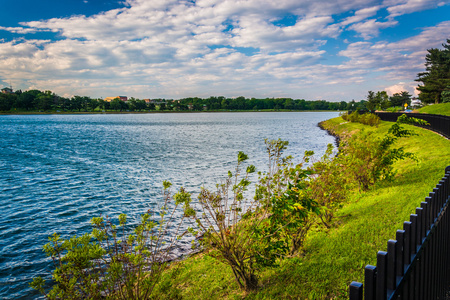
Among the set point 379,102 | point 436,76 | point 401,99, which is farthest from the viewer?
point 401,99

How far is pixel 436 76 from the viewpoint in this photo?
58656 millimetres

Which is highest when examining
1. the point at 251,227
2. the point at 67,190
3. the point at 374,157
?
the point at 374,157

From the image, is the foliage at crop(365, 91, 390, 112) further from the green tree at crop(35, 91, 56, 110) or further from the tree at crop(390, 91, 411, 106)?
the green tree at crop(35, 91, 56, 110)

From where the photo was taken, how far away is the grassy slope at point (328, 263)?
5.46 m

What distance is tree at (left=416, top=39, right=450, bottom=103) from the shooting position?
187ft

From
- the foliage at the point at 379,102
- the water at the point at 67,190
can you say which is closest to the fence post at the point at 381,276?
the water at the point at 67,190

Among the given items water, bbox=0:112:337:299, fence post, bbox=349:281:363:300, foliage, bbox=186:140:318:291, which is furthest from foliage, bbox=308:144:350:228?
water, bbox=0:112:337:299

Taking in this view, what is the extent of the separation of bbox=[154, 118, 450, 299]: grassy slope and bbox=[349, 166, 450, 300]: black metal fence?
170 centimetres

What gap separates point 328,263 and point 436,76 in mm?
67968

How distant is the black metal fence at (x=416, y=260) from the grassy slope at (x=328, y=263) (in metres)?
1.70

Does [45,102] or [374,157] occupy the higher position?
[45,102]

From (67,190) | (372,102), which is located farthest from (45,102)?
(67,190)

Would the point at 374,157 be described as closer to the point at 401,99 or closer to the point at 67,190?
the point at 67,190

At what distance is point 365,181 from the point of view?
464 inches
